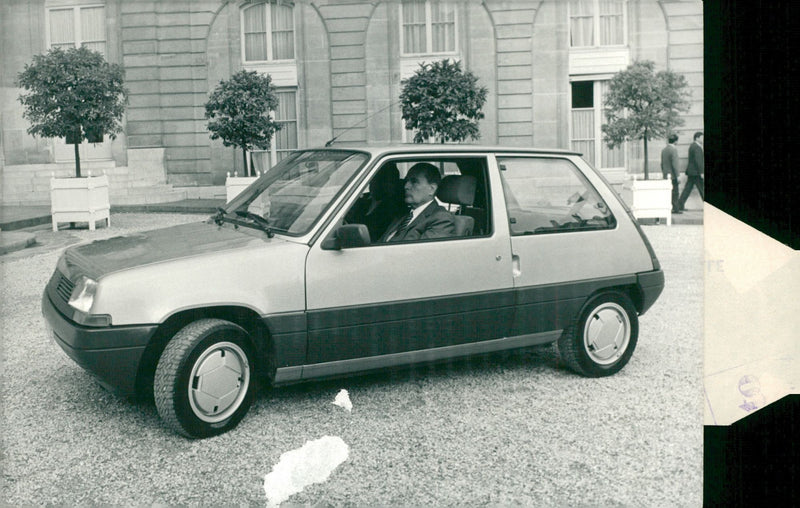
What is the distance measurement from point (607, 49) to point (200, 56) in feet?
35.9

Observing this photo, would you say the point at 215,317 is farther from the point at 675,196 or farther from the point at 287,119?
the point at 287,119

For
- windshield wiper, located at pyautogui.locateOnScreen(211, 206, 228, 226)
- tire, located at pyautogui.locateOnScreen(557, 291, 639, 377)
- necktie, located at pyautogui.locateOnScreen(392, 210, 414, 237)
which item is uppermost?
windshield wiper, located at pyautogui.locateOnScreen(211, 206, 228, 226)

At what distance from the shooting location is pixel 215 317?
454 cm

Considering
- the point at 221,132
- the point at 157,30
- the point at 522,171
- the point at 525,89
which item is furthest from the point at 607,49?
the point at 522,171

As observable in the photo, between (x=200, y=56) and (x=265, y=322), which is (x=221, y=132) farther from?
(x=265, y=322)

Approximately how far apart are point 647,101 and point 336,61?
8837 millimetres

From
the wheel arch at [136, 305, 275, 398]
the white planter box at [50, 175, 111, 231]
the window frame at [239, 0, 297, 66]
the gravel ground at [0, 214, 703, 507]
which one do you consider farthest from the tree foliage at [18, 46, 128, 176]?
the wheel arch at [136, 305, 275, 398]

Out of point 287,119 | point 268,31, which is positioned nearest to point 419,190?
point 287,119

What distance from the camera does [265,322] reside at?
458cm

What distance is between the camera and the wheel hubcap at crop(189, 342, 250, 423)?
439 centimetres

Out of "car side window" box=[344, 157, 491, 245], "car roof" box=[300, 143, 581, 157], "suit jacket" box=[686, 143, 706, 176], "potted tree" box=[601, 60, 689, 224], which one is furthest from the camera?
"potted tree" box=[601, 60, 689, 224]

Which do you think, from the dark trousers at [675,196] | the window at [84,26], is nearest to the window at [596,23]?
the dark trousers at [675,196]

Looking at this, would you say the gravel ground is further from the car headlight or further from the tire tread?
the car headlight

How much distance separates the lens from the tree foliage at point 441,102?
1961 centimetres
